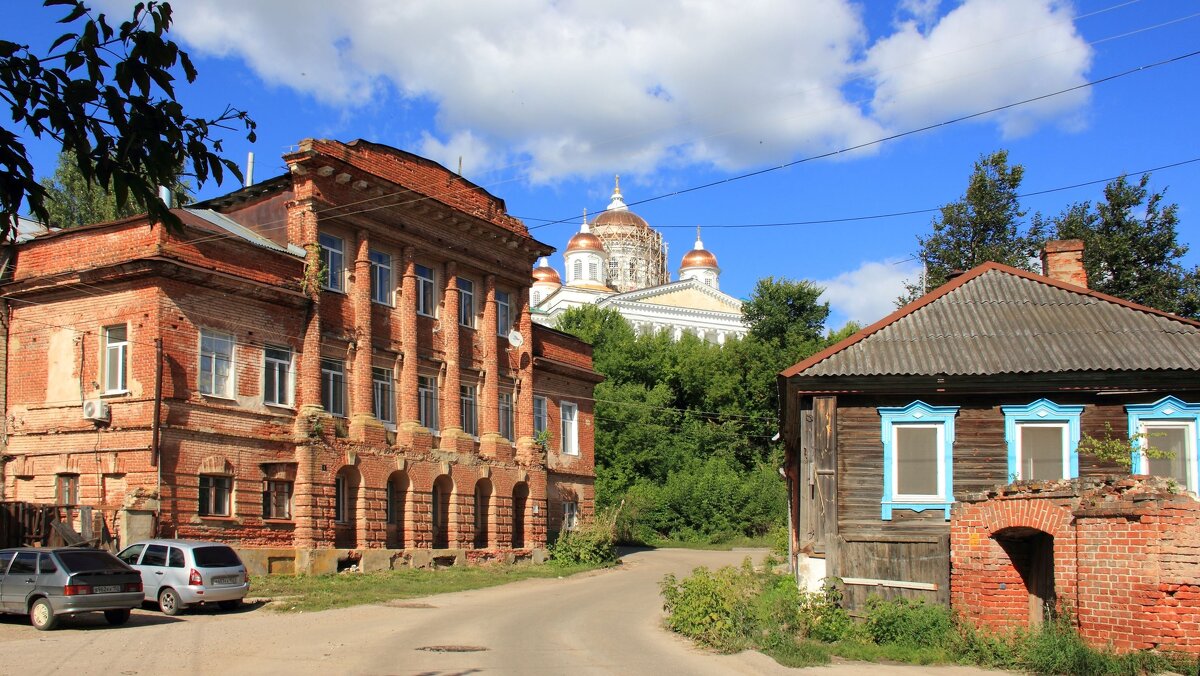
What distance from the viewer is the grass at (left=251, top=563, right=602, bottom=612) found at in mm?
24814

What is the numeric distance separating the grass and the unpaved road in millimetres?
904

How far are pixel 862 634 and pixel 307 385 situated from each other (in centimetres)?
1800

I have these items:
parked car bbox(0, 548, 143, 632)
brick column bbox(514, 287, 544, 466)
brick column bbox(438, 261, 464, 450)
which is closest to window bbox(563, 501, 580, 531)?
brick column bbox(514, 287, 544, 466)

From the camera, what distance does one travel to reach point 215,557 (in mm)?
22422

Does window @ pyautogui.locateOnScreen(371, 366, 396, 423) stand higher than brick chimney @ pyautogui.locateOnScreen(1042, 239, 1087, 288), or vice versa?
brick chimney @ pyautogui.locateOnScreen(1042, 239, 1087, 288)

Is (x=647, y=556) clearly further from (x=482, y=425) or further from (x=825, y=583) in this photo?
(x=825, y=583)

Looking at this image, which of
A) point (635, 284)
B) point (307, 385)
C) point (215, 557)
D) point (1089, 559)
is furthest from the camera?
point (635, 284)

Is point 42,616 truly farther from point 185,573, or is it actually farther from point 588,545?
point 588,545

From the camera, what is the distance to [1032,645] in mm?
15781

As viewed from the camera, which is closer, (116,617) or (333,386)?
(116,617)

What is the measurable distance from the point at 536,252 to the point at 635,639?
23461 millimetres

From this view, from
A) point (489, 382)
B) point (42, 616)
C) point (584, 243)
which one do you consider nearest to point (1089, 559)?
point (42, 616)

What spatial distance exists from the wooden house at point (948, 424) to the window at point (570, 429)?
76.4ft

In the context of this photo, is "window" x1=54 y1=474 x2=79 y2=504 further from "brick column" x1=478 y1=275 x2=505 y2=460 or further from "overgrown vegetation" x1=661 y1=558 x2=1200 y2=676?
"overgrown vegetation" x1=661 y1=558 x2=1200 y2=676
